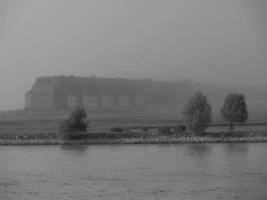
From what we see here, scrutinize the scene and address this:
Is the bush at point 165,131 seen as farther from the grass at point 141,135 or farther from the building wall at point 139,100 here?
the building wall at point 139,100

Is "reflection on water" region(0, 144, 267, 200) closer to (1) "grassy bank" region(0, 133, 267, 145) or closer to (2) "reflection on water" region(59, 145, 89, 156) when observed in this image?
(2) "reflection on water" region(59, 145, 89, 156)

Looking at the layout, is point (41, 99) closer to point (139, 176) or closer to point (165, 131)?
point (165, 131)

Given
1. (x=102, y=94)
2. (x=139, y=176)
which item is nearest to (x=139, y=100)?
(x=102, y=94)

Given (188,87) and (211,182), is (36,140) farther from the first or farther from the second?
(188,87)

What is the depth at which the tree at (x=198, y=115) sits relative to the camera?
190ft

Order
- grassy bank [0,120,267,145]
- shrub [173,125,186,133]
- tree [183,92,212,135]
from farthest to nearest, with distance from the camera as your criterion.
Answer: shrub [173,125,186,133] < tree [183,92,212,135] < grassy bank [0,120,267,145]

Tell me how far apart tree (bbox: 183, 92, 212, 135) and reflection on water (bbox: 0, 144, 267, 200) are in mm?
16169

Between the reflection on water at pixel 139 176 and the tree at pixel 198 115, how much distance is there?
53.0ft

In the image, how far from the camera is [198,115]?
57.7 metres

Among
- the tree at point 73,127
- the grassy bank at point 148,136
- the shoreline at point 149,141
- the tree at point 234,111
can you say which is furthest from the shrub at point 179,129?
the tree at point 73,127

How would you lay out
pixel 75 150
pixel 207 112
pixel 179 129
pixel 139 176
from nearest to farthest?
pixel 139 176 → pixel 75 150 → pixel 207 112 → pixel 179 129

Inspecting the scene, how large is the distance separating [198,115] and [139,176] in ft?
96.1

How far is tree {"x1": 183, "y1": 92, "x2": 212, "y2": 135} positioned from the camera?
190ft

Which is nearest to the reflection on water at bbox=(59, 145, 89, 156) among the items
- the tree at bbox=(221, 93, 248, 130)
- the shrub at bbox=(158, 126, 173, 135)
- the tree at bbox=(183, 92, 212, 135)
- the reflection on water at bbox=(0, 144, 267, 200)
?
the reflection on water at bbox=(0, 144, 267, 200)
